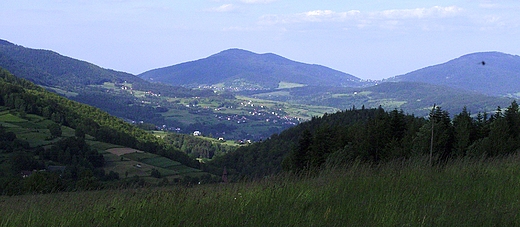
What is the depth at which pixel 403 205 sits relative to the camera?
19.3 ft

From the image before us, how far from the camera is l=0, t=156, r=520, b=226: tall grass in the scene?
5.29 meters

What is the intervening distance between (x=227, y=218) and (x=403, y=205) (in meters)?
1.96

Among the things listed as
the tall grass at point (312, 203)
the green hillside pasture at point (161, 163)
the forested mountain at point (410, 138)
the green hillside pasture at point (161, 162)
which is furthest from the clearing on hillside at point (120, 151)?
the tall grass at point (312, 203)

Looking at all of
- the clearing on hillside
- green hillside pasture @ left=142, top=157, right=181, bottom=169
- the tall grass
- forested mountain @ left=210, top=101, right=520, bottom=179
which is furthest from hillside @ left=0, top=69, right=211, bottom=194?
the tall grass

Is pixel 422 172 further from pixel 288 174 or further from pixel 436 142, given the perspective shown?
pixel 436 142

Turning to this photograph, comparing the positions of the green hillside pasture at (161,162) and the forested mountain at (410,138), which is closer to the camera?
the forested mountain at (410,138)

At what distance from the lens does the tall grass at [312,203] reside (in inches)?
208

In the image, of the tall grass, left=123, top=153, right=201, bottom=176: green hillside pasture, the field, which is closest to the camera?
the tall grass

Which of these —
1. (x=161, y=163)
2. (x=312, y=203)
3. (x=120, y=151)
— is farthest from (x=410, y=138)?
(x=120, y=151)

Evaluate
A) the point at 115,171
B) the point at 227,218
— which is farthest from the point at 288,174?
the point at 115,171

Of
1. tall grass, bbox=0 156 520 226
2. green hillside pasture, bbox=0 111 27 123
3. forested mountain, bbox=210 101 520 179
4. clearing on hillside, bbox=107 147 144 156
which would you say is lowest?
clearing on hillside, bbox=107 147 144 156

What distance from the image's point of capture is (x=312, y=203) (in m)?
6.08

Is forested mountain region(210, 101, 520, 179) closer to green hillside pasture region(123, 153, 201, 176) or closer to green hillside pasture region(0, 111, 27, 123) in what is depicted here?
green hillside pasture region(123, 153, 201, 176)

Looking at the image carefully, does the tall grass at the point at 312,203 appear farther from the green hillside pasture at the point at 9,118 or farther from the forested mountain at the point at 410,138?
the green hillside pasture at the point at 9,118
